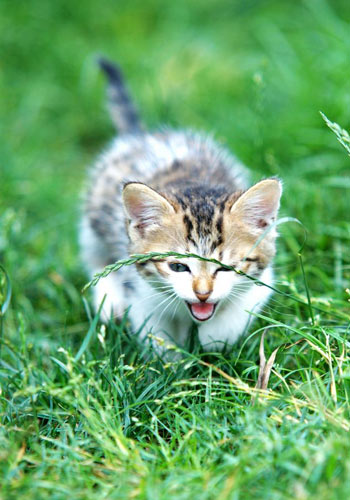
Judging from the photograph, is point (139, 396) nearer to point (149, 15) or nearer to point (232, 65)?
point (232, 65)

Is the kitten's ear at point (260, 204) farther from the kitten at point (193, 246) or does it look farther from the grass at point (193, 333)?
the grass at point (193, 333)

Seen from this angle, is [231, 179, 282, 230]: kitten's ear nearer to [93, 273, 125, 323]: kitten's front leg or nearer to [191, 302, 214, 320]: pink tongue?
[191, 302, 214, 320]: pink tongue

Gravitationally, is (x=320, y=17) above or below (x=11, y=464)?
above

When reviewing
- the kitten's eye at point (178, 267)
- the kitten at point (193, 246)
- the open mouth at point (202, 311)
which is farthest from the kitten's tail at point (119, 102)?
the open mouth at point (202, 311)

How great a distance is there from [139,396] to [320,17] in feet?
15.8

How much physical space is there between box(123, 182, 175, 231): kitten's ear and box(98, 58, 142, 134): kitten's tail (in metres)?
1.97

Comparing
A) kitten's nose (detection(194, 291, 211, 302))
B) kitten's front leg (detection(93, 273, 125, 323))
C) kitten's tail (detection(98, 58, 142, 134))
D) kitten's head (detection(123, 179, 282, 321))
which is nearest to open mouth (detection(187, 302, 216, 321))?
kitten's head (detection(123, 179, 282, 321))

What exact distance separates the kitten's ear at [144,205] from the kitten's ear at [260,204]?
15.0 inches

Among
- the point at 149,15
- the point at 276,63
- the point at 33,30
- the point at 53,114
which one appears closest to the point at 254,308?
the point at 276,63

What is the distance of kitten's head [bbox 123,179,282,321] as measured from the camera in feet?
11.2

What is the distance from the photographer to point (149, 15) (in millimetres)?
9016

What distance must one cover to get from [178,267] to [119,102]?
260cm

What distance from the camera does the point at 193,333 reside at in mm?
3822

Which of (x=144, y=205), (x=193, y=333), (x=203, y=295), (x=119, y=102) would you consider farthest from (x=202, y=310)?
(x=119, y=102)
